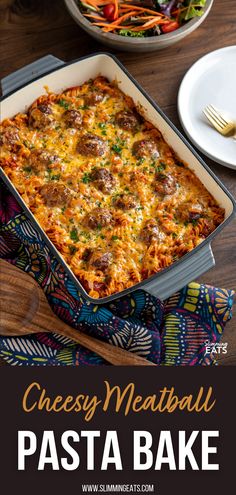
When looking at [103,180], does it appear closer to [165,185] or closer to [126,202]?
[126,202]

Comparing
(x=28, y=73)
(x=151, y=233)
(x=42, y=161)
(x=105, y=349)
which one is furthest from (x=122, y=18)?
(x=105, y=349)

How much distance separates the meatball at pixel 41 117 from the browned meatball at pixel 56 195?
35 centimetres

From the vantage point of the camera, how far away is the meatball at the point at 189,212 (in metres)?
3.32

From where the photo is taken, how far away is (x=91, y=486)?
3008 mm

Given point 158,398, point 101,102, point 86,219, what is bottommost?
point 158,398

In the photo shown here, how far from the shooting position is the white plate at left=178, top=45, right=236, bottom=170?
3.66 metres

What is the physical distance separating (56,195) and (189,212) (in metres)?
0.60

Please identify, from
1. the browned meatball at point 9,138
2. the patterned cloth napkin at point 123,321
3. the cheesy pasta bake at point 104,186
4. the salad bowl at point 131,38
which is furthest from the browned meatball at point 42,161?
the salad bowl at point 131,38

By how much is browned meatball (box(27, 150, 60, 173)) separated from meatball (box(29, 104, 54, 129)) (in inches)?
6.4

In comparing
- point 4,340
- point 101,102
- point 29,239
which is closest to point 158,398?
point 4,340

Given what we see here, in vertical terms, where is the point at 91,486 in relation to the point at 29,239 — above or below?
below

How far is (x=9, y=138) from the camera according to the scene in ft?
11.3

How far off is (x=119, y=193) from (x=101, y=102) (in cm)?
52

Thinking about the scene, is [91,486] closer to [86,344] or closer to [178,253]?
[86,344]
